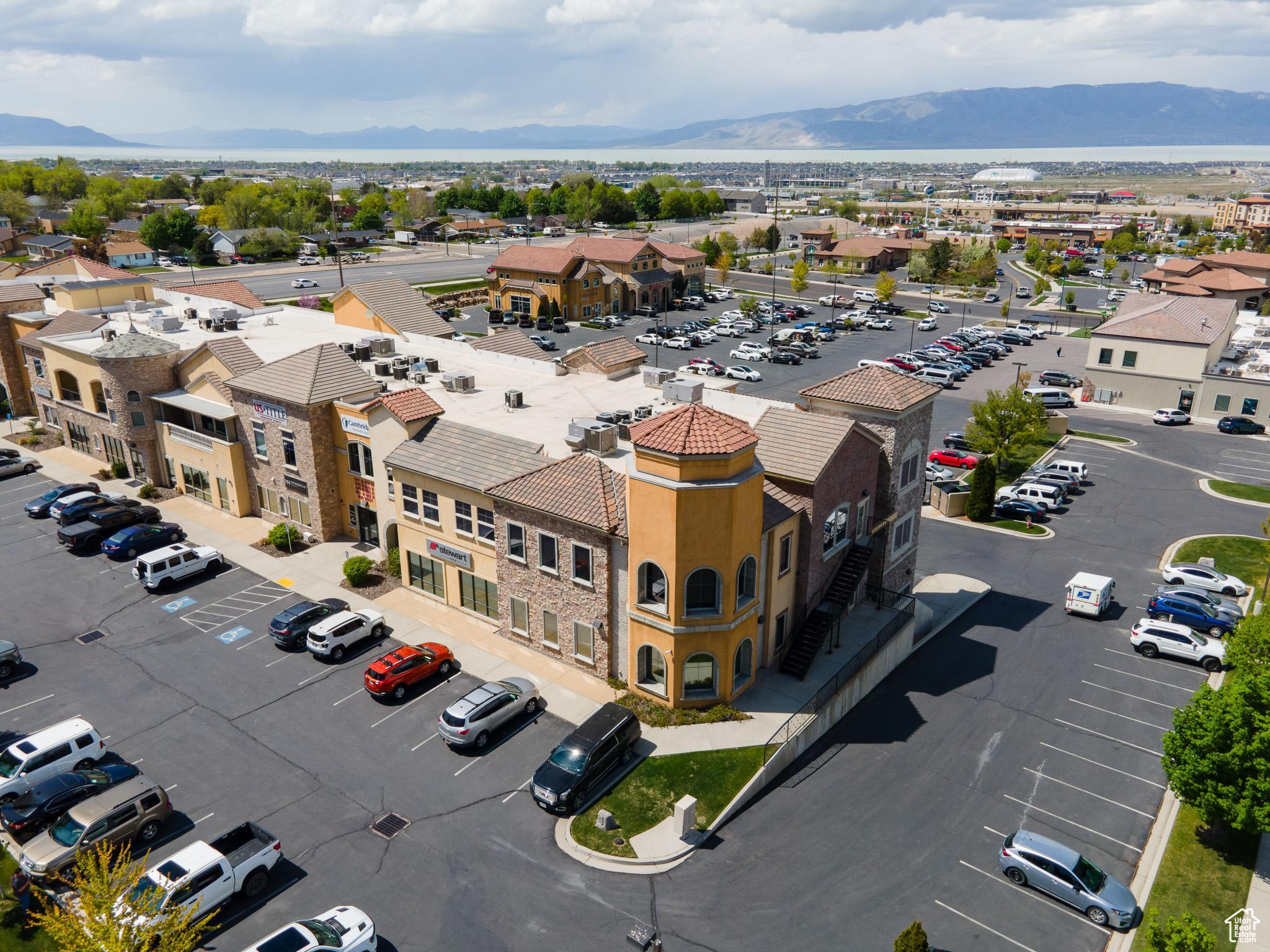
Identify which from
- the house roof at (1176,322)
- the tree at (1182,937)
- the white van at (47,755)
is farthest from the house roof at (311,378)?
the house roof at (1176,322)

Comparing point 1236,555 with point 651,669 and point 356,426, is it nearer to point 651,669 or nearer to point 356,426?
point 651,669

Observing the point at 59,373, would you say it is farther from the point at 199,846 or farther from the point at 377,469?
the point at 199,846

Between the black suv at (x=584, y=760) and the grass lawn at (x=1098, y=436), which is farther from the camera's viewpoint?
the grass lawn at (x=1098, y=436)

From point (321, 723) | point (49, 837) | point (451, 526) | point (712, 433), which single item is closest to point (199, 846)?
point (49, 837)

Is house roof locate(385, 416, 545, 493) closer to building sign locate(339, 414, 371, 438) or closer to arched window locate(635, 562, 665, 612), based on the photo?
building sign locate(339, 414, 371, 438)

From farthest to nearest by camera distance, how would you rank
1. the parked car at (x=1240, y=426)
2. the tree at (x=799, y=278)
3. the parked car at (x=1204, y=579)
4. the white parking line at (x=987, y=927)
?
the tree at (x=799, y=278) → the parked car at (x=1240, y=426) → the parked car at (x=1204, y=579) → the white parking line at (x=987, y=927)

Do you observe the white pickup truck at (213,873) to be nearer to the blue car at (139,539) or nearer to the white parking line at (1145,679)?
the blue car at (139,539)
